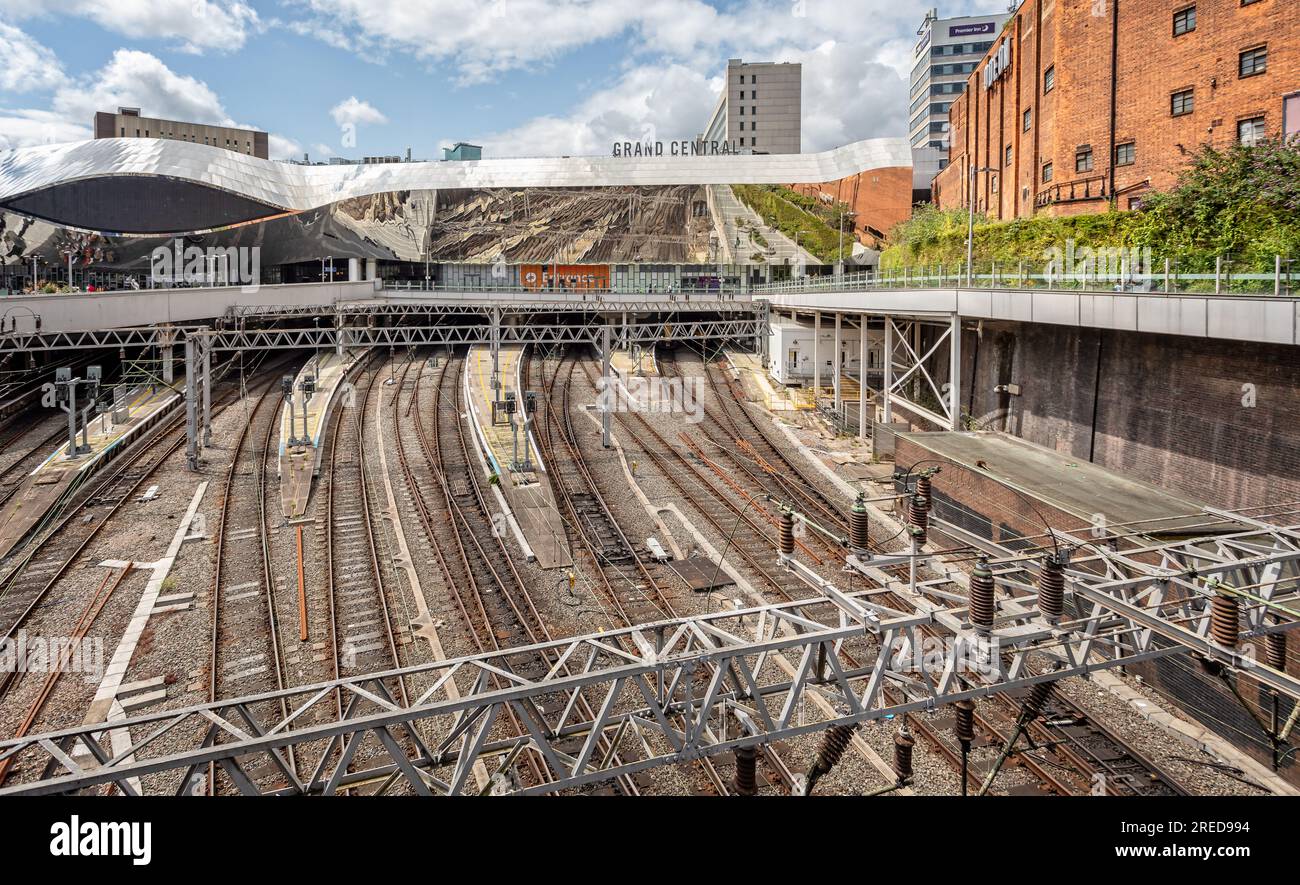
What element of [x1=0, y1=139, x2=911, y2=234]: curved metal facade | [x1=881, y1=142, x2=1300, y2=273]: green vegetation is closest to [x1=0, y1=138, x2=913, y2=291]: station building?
[x1=0, y1=139, x2=911, y2=234]: curved metal facade

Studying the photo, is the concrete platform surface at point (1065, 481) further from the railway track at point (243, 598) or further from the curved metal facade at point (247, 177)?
the curved metal facade at point (247, 177)

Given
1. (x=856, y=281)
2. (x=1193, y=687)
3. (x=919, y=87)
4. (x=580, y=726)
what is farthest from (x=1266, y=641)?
(x=919, y=87)

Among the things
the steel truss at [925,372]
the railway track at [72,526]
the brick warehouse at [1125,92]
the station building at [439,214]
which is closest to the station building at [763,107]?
the station building at [439,214]

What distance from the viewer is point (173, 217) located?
62.1 m

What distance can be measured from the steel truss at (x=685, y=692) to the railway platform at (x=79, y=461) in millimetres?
12173

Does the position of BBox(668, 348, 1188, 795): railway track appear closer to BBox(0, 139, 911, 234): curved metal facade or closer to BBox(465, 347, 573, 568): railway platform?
BBox(465, 347, 573, 568): railway platform

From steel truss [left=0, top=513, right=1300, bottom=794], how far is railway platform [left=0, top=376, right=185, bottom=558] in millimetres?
12173

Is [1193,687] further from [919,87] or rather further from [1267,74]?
[919,87]

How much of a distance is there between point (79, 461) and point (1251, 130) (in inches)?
1453

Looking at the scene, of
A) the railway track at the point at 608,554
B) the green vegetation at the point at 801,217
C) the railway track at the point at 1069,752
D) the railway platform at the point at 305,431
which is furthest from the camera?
the green vegetation at the point at 801,217

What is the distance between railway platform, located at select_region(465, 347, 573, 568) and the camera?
63.8ft

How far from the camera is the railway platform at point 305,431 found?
911 inches

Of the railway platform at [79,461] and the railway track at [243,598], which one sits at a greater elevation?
the railway platform at [79,461]

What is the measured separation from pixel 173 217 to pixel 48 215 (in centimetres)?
830
